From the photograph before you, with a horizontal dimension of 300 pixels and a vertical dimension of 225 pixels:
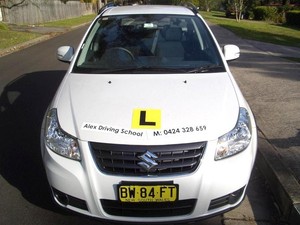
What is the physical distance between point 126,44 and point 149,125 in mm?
1645

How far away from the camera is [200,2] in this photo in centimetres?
6806

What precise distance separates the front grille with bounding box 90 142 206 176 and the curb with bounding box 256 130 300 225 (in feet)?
3.27

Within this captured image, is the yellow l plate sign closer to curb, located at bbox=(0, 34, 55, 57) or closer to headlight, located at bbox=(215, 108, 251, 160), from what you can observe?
headlight, located at bbox=(215, 108, 251, 160)

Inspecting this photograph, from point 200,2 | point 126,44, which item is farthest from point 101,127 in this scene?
point 200,2

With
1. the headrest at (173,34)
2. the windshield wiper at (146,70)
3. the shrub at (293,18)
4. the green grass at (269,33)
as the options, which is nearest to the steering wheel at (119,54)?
the windshield wiper at (146,70)

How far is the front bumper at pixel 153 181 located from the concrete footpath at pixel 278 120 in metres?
0.68

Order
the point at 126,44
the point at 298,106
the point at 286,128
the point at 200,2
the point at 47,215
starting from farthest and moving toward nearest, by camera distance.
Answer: the point at 200,2 → the point at 298,106 → the point at 286,128 → the point at 126,44 → the point at 47,215

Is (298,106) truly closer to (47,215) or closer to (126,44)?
(126,44)

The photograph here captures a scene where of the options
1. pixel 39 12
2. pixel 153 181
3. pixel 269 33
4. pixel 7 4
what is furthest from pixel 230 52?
pixel 39 12

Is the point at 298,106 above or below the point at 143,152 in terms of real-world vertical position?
below

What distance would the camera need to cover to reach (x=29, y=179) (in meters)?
3.93

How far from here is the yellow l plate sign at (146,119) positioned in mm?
2861

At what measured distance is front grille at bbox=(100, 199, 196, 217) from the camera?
2775mm

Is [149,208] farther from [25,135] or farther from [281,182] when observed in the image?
[25,135]
